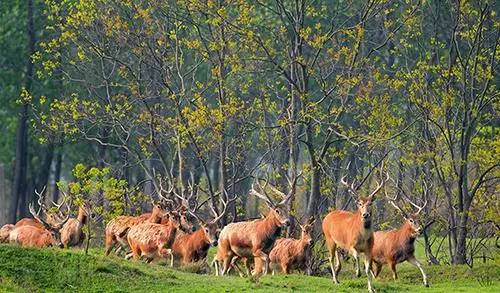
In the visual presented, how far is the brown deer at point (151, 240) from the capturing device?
27.8 meters

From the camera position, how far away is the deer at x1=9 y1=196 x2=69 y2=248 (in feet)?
96.3

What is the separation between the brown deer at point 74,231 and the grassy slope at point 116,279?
652 cm

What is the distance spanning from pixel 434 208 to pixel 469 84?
3546mm

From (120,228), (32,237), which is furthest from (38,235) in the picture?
(120,228)

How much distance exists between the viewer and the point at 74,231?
30359 mm

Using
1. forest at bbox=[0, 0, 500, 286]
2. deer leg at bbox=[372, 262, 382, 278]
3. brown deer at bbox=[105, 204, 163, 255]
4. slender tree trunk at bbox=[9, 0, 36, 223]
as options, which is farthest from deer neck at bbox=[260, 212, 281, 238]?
slender tree trunk at bbox=[9, 0, 36, 223]

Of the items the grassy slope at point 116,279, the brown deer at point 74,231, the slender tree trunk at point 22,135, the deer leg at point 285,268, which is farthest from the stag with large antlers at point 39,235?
the slender tree trunk at point 22,135

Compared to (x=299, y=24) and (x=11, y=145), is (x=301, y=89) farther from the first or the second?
Result: (x=11, y=145)

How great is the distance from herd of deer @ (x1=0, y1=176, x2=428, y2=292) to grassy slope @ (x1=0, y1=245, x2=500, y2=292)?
2.93 feet

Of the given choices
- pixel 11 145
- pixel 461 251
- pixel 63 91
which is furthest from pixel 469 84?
pixel 11 145

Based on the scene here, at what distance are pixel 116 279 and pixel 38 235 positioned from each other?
339 inches

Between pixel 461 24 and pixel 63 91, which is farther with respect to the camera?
pixel 63 91

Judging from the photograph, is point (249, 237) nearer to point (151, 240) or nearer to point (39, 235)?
point (151, 240)

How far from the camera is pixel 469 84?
31.8m
